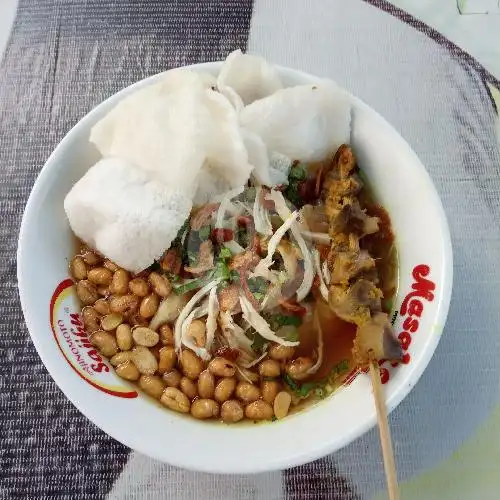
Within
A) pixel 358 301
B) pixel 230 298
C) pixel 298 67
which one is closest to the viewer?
pixel 358 301

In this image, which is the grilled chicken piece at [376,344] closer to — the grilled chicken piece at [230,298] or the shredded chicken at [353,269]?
the shredded chicken at [353,269]

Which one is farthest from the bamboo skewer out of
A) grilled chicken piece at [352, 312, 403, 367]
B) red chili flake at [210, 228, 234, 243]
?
red chili flake at [210, 228, 234, 243]

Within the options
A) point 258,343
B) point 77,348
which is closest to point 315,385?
point 258,343

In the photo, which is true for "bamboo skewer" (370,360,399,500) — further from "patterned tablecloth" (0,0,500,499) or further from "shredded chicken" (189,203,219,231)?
"shredded chicken" (189,203,219,231)

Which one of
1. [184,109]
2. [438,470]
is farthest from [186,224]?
[438,470]

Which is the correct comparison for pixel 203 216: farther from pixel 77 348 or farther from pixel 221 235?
pixel 77 348

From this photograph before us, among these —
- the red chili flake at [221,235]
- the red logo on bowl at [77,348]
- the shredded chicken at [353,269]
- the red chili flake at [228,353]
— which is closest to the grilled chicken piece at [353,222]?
the shredded chicken at [353,269]
